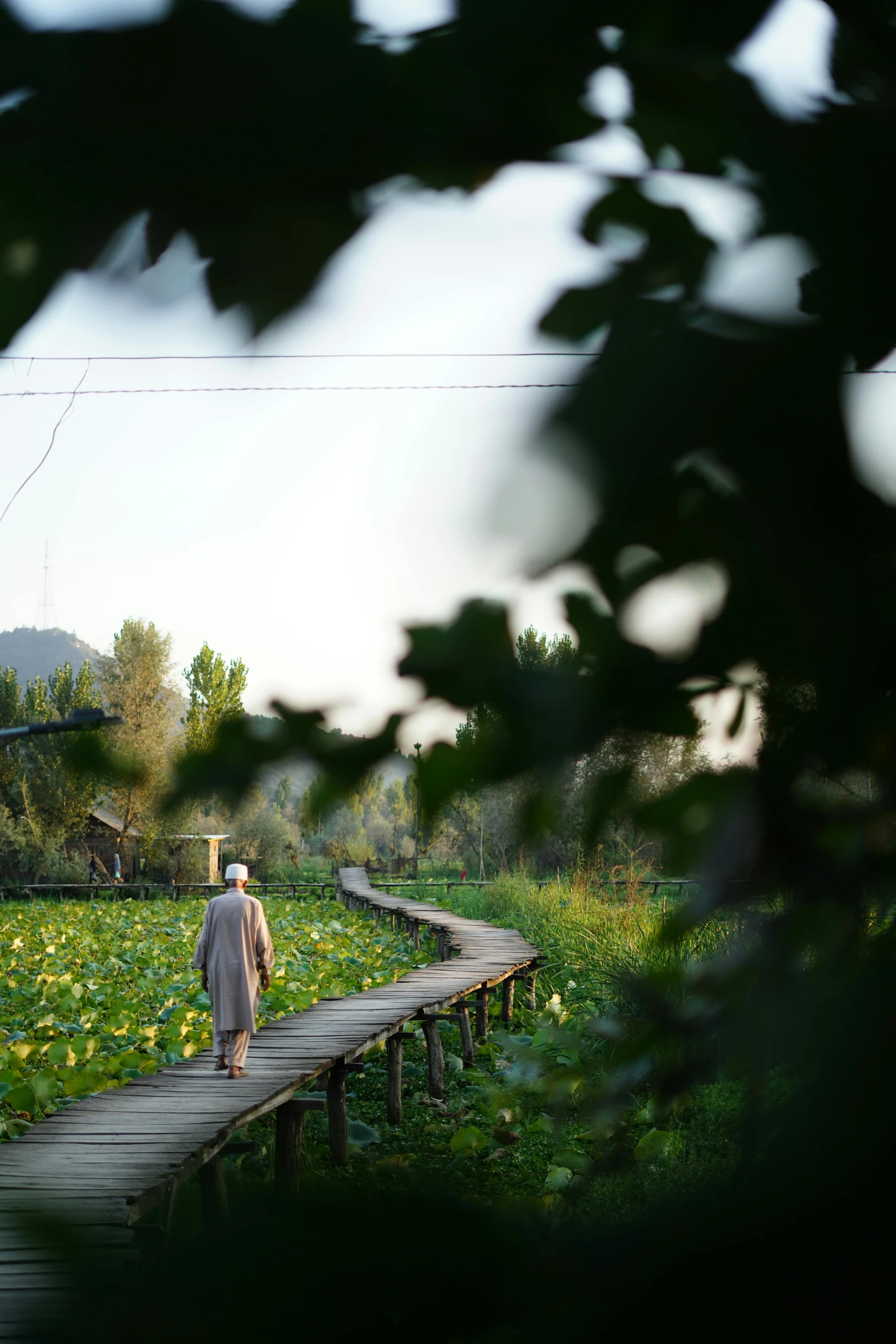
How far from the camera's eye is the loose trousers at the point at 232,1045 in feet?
21.9

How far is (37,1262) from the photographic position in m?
0.43

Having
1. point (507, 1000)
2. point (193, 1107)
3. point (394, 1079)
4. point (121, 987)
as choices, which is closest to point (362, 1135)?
point (394, 1079)

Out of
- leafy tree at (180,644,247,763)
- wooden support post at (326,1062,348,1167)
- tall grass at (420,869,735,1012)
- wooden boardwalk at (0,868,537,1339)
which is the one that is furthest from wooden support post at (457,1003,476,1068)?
leafy tree at (180,644,247,763)

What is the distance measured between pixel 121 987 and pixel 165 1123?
275 inches

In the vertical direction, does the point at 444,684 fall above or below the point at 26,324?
below

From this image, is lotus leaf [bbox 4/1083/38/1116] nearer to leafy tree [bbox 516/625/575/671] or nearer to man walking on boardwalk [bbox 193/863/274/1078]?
man walking on boardwalk [bbox 193/863/274/1078]

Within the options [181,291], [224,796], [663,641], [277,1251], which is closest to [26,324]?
[181,291]

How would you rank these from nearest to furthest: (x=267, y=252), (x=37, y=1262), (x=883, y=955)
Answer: (x=37, y=1262) < (x=883, y=955) < (x=267, y=252)

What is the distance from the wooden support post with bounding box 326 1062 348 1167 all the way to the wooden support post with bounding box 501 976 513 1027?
506 cm

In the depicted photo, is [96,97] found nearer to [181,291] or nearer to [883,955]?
[181,291]

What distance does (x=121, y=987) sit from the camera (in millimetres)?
12031

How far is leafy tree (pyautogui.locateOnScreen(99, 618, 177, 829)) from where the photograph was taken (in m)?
0.65

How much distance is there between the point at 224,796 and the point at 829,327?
0.43 meters

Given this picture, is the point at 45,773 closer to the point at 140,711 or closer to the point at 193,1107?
the point at 140,711
